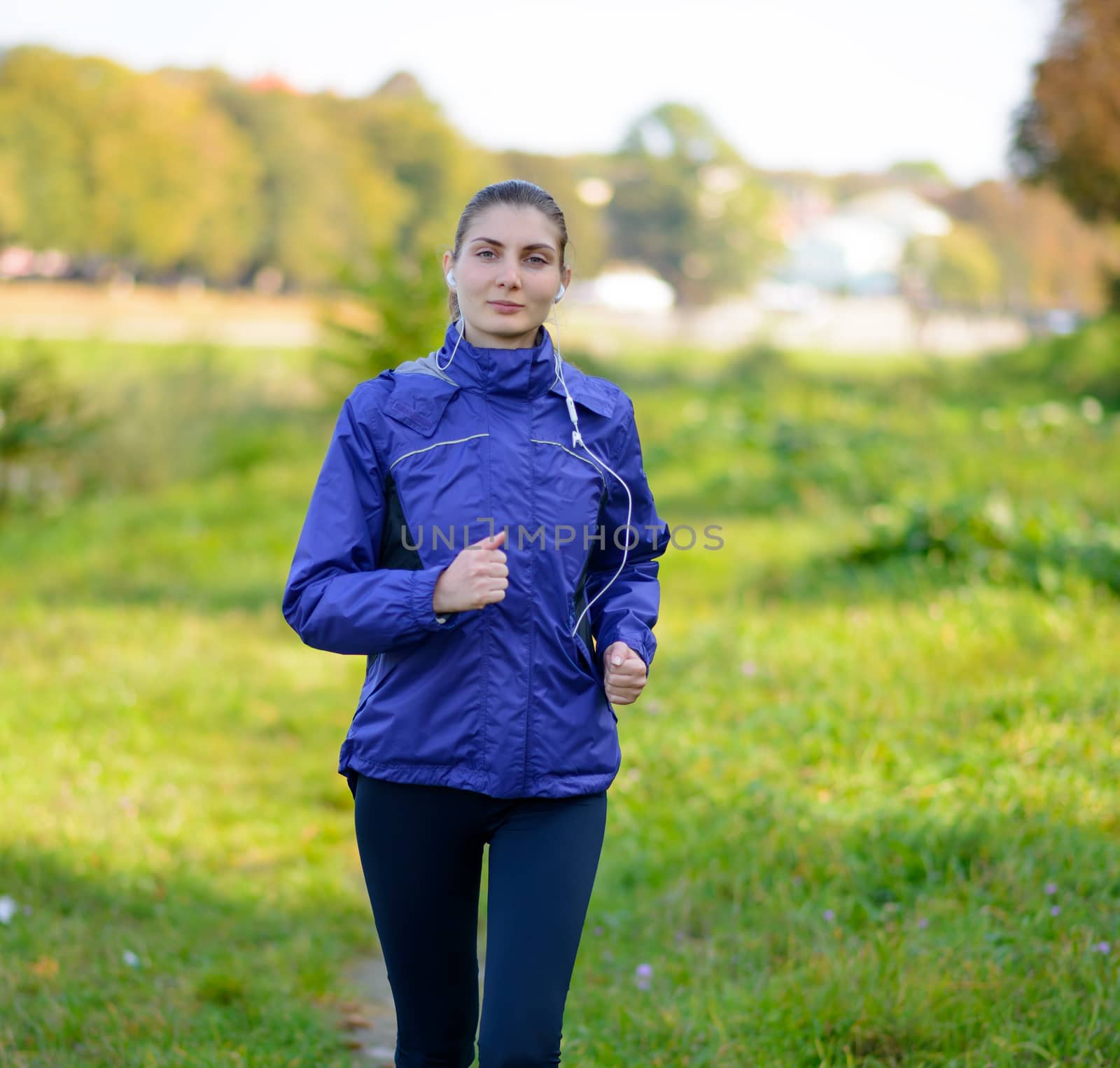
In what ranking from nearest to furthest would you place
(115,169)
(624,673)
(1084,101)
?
1. (624,673)
2. (1084,101)
3. (115,169)

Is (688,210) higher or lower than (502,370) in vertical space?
higher

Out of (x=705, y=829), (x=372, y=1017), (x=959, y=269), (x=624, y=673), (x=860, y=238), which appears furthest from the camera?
(x=860, y=238)

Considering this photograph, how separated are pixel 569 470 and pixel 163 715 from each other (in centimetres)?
482

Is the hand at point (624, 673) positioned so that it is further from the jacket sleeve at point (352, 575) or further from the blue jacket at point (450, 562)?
the jacket sleeve at point (352, 575)

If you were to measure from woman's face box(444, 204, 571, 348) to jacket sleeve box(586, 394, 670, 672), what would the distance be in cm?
28

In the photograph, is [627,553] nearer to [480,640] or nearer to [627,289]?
[480,640]

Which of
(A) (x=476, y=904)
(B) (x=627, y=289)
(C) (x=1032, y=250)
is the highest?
(C) (x=1032, y=250)

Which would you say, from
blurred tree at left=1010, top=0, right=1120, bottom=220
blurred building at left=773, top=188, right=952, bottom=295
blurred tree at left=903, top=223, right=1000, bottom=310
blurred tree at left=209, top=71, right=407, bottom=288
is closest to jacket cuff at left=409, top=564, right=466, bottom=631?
blurred tree at left=1010, top=0, right=1120, bottom=220

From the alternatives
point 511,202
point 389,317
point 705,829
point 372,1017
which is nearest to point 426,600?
point 511,202

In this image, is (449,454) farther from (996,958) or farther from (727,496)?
(727,496)

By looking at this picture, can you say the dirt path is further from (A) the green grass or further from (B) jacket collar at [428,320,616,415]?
(B) jacket collar at [428,320,616,415]

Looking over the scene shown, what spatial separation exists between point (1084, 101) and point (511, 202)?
50.8 feet

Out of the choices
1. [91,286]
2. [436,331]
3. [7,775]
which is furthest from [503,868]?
[91,286]

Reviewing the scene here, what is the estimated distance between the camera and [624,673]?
7.52 ft
